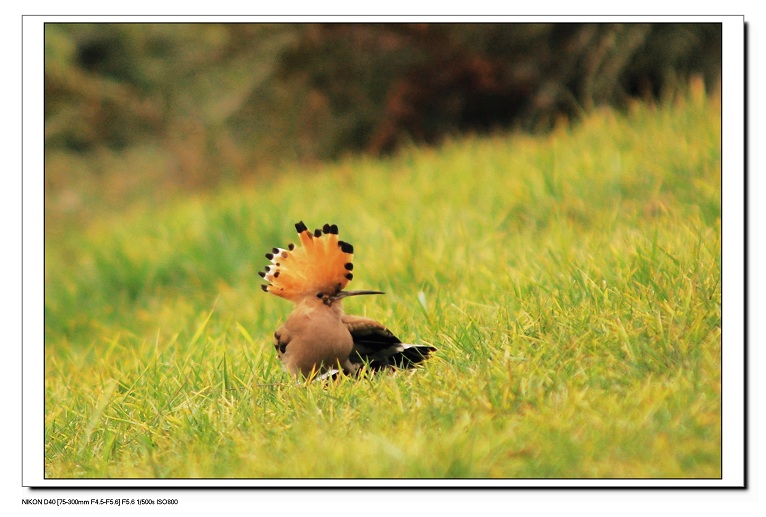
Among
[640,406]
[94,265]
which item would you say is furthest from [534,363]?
[94,265]

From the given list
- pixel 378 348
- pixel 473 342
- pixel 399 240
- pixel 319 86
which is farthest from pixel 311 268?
pixel 319 86

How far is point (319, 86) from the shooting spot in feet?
27.5

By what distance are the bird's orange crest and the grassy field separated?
0.38m

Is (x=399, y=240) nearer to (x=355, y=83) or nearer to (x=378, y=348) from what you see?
(x=378, y=348)

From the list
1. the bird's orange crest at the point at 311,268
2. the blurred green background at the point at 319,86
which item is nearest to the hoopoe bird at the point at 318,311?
the bird's orange crest at the point at 311,268

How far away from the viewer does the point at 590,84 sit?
7.39 m

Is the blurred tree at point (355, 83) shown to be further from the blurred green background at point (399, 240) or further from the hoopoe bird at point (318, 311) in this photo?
the hoopoe bird at point (318, 311)

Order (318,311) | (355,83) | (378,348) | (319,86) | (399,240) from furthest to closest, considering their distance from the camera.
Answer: (355,83)
(319,86)
(399,240)
(378,348)
(318,311)

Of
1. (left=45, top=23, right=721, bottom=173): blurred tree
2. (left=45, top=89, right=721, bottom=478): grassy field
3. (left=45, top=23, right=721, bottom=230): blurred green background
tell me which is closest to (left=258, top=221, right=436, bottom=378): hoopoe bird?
(left=45, top=89, right=721, bottom=478): grassy field

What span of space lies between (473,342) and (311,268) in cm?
70

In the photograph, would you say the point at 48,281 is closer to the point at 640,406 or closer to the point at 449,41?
the point at 449,41

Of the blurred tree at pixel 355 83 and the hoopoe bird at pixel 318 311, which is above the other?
the blurred tree at pixel 355 83

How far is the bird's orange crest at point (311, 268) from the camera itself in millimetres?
3006

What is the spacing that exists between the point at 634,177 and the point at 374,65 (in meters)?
4.09
